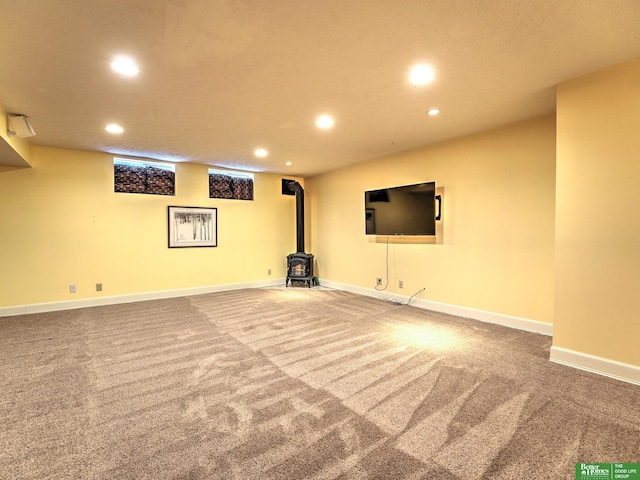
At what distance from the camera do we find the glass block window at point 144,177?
5.18m

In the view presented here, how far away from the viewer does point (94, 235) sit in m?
4.97

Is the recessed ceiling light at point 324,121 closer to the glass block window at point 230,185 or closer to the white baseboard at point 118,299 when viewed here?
the glass block window at point 230,185

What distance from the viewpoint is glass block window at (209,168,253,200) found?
611cm

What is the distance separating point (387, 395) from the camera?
2182 mm

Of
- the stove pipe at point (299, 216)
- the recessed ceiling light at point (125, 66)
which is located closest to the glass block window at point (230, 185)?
the stove pipe at point (299, 216)

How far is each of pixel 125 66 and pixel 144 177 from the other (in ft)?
11.3

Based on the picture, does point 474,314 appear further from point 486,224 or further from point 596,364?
point 596,364

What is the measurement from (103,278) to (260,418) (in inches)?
177

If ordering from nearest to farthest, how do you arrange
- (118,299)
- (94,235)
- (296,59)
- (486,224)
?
(296,59) < (486,224) < (94,235) < (118,299)

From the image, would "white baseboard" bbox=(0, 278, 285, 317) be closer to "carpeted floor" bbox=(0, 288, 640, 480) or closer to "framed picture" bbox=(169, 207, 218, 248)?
"framed picture" bbox=(169, 207, 218, 248)

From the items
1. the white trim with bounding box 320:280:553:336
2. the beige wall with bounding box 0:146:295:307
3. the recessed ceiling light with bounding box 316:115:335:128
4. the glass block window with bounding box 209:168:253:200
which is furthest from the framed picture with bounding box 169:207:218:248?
the recessed ceiling light with bounding box 316:115:335:128

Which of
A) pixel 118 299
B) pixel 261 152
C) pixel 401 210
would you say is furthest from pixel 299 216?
pixel 118 299

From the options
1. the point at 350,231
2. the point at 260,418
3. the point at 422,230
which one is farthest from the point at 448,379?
the point at 350,231

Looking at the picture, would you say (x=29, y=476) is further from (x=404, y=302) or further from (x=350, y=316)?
(x=404, y=302)
